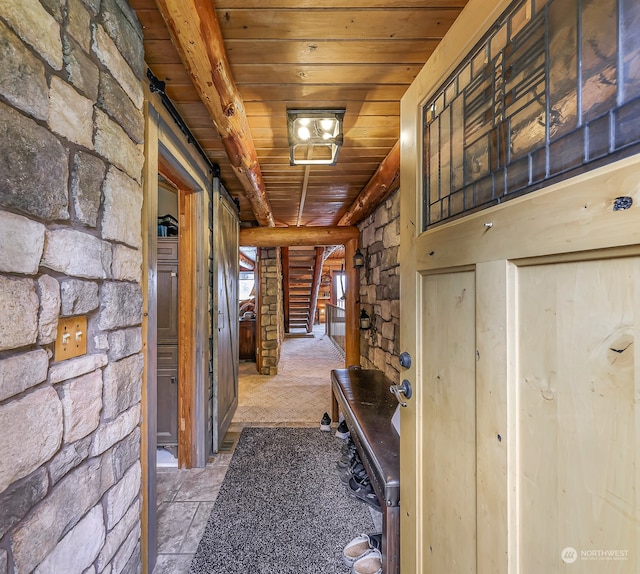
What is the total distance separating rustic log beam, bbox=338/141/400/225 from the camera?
83.7 inches

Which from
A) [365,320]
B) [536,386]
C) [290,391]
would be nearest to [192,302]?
[365,320]

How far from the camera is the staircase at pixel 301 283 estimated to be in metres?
7.77

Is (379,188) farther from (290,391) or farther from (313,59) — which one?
(290,391)

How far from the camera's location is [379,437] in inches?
62.6

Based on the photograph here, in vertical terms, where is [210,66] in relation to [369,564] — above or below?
above

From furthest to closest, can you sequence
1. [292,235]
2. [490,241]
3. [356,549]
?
[292,235]
[356,549]
[490,241]

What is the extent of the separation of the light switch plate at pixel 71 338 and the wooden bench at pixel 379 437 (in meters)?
1.23

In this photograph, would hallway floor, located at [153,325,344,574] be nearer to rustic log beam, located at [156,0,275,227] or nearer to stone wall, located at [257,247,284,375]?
stone wall, located at [257,247,284,375]

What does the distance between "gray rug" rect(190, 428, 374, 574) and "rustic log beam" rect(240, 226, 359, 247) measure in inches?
92.2

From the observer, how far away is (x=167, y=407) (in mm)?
2398

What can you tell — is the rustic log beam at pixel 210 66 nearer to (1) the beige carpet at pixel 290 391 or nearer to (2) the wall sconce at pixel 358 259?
(2) the wall sconce at pixel 358 259

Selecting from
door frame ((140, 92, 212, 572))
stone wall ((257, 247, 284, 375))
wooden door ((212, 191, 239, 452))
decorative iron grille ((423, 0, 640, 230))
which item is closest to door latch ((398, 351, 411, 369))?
decorative iron grille ((423, 0, 640, 230))

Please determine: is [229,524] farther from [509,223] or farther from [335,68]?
[335,68]

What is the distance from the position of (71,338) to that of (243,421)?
2540mm
